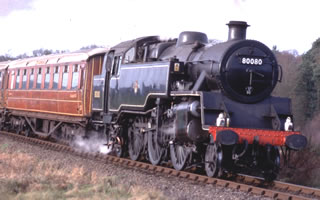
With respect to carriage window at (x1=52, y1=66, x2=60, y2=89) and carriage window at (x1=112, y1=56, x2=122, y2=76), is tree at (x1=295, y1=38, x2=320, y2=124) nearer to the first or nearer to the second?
carriage window at (x1=52, y1=66, x2=60, y2=89)

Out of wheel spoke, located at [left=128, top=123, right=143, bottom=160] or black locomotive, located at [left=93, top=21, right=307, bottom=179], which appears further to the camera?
wheel spoke, located at [left=128, top=123, right=143, bottom=160]

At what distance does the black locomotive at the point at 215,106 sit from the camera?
1030 cm

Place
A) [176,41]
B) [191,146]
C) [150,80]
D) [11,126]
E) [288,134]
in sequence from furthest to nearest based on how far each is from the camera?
[11,126], [176,41], [150,80], [191,146], [288,134]

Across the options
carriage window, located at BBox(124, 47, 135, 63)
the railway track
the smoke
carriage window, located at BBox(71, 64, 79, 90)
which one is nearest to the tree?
the smoke

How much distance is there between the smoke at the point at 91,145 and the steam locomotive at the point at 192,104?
228mm

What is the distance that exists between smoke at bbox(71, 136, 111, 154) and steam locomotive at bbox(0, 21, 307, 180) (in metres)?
0.23

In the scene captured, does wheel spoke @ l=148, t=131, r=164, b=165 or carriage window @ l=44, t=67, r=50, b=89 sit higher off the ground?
carriage window @ l=44, t=67, r=50, b=89

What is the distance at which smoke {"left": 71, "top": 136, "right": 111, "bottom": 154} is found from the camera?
1614 centimetres

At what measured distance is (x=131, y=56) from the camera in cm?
1384

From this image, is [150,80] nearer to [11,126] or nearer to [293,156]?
[293,156]

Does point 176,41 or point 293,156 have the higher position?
point 176,41

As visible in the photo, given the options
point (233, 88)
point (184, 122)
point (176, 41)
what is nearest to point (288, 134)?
point (233, 88)

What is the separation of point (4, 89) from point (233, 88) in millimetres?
16663

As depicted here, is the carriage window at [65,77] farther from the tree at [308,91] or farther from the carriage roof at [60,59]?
the tree at [308,91]
